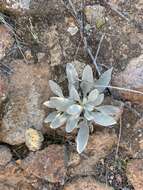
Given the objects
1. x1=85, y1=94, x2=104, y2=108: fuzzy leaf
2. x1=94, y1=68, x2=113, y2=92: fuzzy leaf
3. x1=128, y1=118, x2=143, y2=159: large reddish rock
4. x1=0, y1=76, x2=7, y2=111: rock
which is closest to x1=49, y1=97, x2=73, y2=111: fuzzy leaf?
x1=85, y1=94, x2=104, y2=108: fuzzy leaf

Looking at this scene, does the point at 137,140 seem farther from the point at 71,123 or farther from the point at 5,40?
the point at 5,40

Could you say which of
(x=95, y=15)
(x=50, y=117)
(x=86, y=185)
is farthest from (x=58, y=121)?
(x=95, y=15)

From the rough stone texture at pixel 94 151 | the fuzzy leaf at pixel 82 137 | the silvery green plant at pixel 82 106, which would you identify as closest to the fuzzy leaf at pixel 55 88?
the silvery green plant at pixel 82 106

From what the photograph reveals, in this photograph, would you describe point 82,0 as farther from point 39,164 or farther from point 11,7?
point 39,164

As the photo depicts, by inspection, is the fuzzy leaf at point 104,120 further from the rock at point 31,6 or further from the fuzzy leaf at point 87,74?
the rock at point 31,6

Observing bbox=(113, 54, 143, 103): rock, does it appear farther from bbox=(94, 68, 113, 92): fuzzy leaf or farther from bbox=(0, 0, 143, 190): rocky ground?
bbox=(94, 68, 113, 92): fuzzy leaf

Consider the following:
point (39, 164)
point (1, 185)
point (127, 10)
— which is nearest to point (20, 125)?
point (39, 164)
